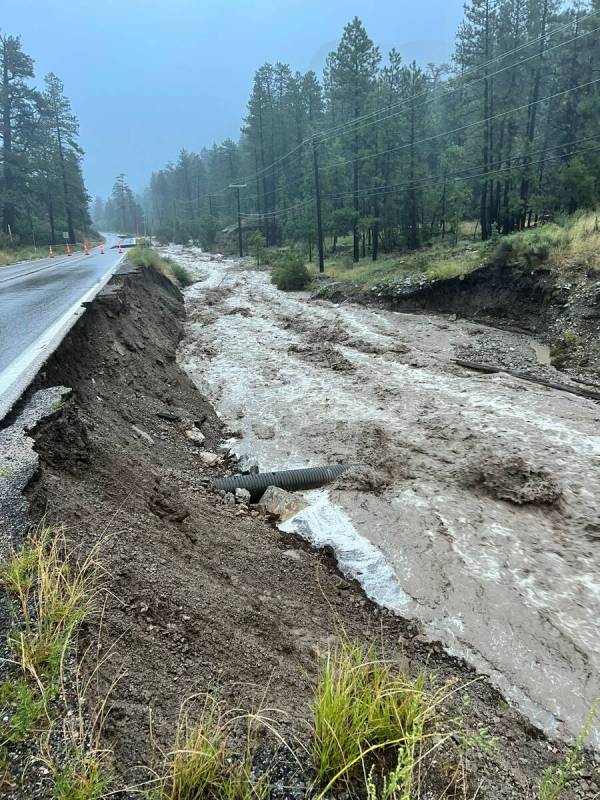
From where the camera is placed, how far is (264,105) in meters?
58.5

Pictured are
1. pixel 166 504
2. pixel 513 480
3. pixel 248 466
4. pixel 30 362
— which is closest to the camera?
pixel 166 504

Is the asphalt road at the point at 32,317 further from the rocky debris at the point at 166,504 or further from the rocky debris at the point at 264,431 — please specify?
the rocky debris at the point at 264,431

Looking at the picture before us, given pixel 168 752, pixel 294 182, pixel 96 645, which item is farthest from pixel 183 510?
pixel 294 182

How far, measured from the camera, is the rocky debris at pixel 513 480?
6457 millimetres

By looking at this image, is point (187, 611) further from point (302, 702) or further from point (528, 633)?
point (528, 633)

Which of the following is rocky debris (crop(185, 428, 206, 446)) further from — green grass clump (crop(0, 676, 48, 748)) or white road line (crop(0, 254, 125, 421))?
green grass clump (crop(0, 676, 48, 748))

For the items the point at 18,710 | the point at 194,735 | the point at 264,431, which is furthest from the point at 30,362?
the point at 194,735

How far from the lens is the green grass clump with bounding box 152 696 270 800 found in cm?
186

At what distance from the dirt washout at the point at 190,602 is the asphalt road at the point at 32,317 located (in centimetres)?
38

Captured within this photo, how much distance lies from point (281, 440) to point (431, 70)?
80.8m

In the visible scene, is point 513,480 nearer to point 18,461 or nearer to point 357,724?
point 357,724

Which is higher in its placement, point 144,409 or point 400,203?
point 400,203

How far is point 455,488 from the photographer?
6898 millimetres

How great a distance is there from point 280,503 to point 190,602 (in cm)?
297
